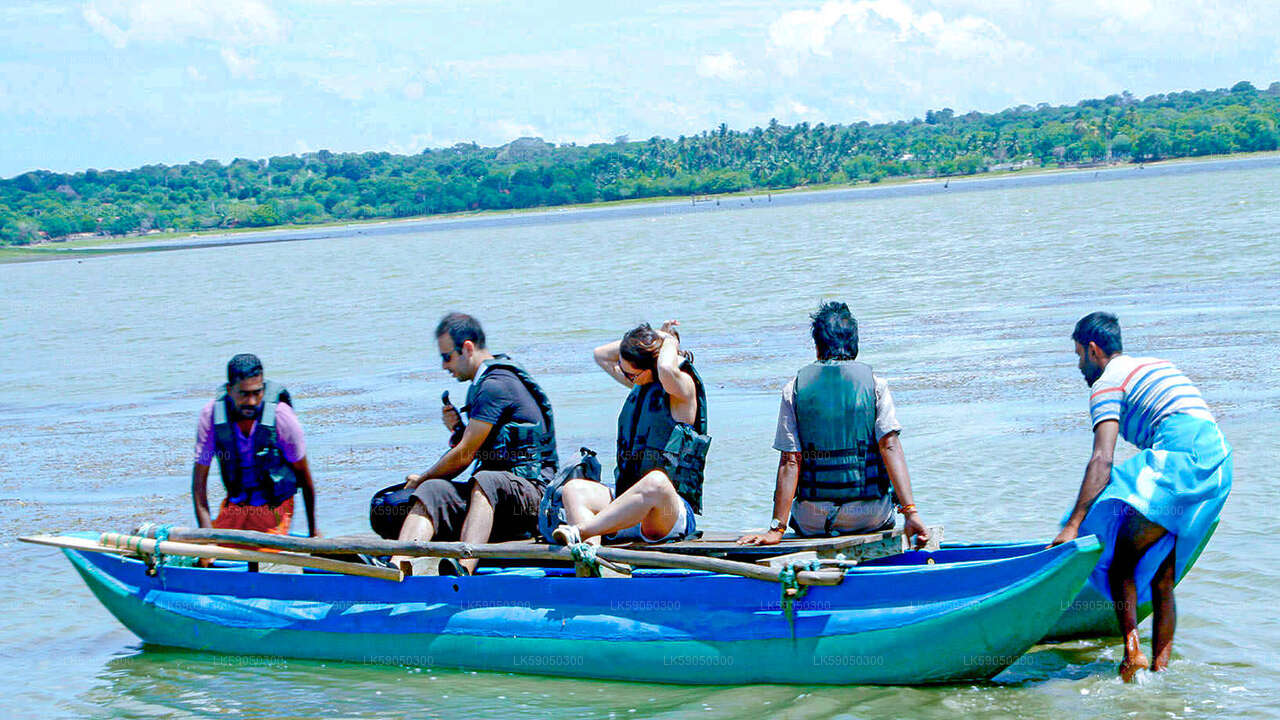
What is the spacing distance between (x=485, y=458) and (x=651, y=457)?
44.4 inches

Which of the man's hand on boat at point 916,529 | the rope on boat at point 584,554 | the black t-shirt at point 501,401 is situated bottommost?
the rope on boat at point 584,554

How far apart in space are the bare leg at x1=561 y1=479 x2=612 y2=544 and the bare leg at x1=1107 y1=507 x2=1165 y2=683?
2633 mm

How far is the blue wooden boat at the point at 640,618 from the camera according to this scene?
6.10 meters

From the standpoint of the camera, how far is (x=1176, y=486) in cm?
586

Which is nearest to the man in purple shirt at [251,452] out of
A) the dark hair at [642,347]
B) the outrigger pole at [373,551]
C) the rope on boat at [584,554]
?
the outrigger pole at [373,551]

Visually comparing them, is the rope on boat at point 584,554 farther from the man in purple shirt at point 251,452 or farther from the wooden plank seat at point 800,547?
the man in purple shirt at point 251,452

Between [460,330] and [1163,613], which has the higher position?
[460,330]

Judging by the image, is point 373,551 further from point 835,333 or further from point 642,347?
point 835,333

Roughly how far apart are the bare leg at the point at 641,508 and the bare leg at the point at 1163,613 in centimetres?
242

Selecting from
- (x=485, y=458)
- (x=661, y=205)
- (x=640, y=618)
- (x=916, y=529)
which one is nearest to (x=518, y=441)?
(x=485, y=458)

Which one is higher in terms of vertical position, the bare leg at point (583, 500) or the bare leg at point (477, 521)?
the bare leg at point (583, 500)

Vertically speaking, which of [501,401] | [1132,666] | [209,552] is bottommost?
[1132,666]

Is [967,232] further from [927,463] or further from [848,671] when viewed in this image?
[848,671]

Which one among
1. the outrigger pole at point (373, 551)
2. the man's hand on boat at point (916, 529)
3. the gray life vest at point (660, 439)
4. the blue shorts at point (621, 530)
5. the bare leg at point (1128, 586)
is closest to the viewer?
the bare leg at point (1128, 586)
